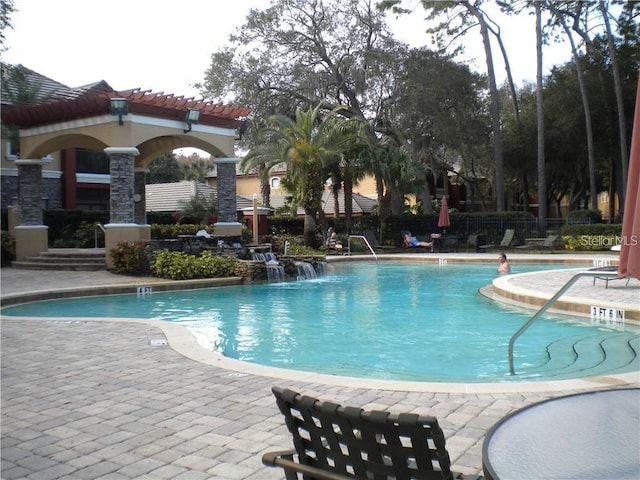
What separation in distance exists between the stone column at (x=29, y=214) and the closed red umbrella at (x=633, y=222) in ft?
66.3

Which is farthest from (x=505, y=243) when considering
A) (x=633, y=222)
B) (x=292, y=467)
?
(x=292, y=467)

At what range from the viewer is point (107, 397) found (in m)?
5.28

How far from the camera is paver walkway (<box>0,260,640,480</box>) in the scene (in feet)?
12.3

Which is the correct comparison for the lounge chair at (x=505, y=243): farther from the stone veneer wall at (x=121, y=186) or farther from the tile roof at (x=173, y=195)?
the stone veneer wall at (x=121, y=186)

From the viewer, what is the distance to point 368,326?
1041 centimetres

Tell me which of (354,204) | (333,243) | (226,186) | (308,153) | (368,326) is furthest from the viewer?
(354,204)

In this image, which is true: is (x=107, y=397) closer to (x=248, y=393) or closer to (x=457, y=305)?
(x=248, y=393)

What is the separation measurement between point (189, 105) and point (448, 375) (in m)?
15.6

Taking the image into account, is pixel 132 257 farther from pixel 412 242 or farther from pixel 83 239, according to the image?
pixel 412 242

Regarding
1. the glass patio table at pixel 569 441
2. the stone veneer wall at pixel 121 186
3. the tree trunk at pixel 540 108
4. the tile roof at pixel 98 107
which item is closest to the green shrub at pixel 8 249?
the tile roof at pixel 98 107

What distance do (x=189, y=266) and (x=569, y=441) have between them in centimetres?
1466

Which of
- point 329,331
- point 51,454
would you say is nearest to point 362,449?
point 51,454

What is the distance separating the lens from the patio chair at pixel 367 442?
204 cm

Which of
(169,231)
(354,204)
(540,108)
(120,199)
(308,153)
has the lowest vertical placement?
(169,231)
